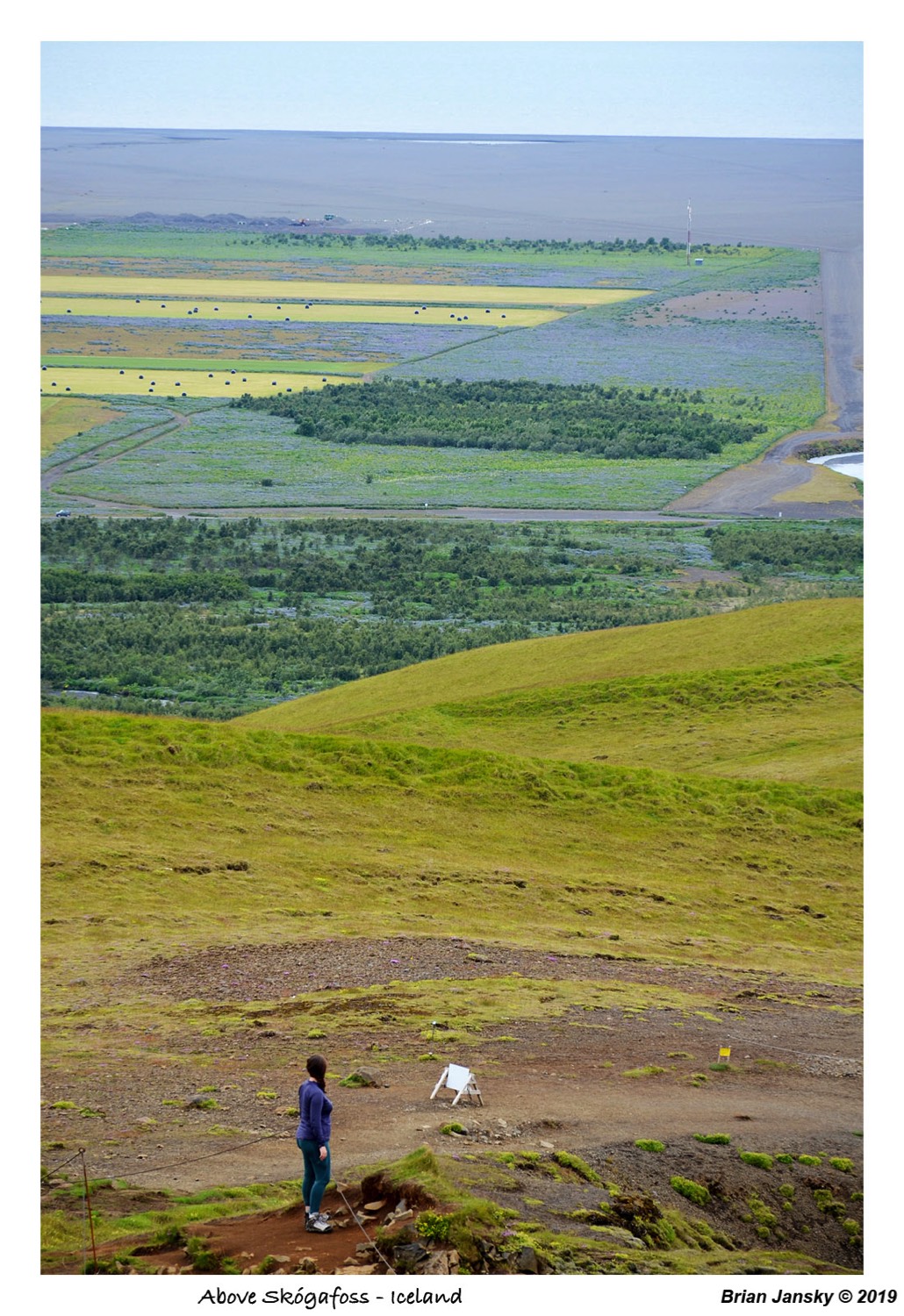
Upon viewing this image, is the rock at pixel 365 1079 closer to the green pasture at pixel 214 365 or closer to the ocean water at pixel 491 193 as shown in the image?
the green pasture at pixel 214 365

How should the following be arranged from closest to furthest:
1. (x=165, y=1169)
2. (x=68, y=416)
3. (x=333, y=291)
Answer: (x=165, y=1169) < (x=68, y=416) < (x=333, y=291)

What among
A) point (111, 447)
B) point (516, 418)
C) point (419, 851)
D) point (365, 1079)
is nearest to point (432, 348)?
point (516, 418)

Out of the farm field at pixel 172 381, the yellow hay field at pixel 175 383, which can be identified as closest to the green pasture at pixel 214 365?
the farm field at pixel 172 381

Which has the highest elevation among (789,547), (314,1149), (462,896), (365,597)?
(789,547)

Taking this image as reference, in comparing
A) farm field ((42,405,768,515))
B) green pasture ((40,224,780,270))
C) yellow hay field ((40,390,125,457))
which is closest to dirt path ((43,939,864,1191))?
farm field ((42,405,768,515))

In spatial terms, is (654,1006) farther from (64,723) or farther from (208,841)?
(64,723)

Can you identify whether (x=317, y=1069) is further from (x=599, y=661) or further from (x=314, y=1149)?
(x=599, y=661)

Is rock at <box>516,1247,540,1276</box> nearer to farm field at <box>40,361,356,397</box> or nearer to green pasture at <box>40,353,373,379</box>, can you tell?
farm field at <box>40,361,356,397</box>
